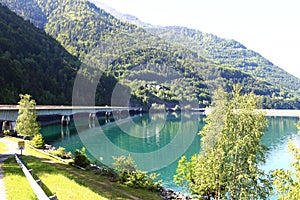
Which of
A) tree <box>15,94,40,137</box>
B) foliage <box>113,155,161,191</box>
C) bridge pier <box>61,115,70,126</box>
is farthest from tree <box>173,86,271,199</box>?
bridge pier <box>61,115,70,126</box>

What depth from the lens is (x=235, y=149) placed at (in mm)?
20734

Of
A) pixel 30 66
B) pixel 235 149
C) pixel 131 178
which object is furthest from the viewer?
pixel 30 66

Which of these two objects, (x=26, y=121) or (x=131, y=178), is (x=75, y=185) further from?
(x=26, y=121)

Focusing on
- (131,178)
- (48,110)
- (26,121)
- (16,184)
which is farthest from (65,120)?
(16,184)

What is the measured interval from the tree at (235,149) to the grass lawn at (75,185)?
5199 mm

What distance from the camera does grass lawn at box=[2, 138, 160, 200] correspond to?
18094 millimetres

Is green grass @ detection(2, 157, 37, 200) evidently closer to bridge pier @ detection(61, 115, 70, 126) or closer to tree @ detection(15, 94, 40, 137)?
tree @ detection(15, 94, 40, 137)

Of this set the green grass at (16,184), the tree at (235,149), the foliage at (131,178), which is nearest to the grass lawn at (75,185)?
the green grass at (16,184)

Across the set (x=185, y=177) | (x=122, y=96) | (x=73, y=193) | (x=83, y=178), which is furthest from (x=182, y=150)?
(x=122, y=96)

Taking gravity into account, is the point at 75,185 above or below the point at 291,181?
below

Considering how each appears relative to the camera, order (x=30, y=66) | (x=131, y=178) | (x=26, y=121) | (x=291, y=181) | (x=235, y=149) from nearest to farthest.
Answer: (x=291, y=181) < (x=235, y=149) < (x=131, y=178) < (x=26, y=121) < (x=30, y=66)

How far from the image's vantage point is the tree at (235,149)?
2050 centimetres

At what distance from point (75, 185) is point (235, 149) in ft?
35.4

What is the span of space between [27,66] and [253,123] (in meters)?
116
